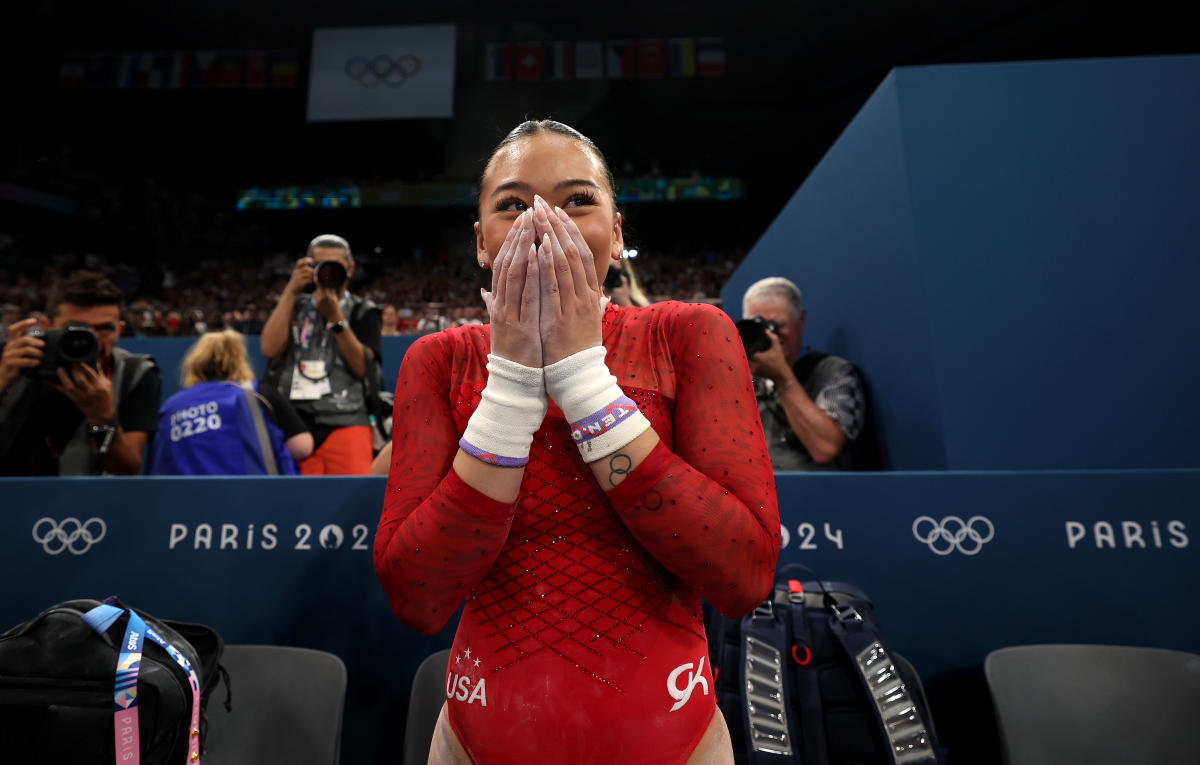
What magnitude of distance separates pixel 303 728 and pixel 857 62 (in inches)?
567

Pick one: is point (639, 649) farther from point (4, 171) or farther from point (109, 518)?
point (4, 171)

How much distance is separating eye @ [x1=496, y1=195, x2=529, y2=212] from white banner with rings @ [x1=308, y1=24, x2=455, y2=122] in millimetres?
11790

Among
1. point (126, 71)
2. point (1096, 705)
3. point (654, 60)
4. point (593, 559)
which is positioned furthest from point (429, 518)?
point (126, 71)

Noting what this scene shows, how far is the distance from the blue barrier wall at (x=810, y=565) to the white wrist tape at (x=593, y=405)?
1.27m

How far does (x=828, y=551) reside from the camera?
6.06ft

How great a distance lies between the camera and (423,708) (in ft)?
5.38

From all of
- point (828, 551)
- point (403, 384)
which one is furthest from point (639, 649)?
point (828, 551)

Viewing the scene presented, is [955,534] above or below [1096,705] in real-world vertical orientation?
above

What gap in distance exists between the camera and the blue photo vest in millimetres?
2369

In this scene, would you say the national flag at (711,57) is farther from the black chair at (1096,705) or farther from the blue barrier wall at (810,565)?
the black chair at (1096,705)

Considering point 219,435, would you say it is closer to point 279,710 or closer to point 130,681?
point 279,710

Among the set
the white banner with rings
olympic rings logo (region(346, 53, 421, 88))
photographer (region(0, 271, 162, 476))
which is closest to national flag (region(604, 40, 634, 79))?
the white banner with rings

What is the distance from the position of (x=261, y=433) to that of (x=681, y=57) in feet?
40.9

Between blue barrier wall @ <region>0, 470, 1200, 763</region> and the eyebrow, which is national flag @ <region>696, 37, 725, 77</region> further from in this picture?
the eyebrow
